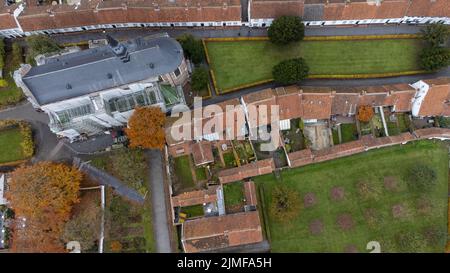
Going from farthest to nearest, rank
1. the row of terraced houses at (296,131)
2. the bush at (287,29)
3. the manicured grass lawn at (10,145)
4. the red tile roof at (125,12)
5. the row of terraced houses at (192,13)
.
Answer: the manicured grass lawn at (10,145), the row of terraced houses at (192,13), the red tile roof at (125,12), the bush at (287,29), the row of terraced houses at (296,131)

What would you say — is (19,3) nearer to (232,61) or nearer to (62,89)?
(62,89)

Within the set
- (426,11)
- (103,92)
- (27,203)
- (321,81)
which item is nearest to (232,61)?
(321,81)

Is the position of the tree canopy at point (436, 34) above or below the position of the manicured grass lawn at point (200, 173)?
above

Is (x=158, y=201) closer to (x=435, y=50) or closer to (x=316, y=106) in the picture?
(x=316, y=106)

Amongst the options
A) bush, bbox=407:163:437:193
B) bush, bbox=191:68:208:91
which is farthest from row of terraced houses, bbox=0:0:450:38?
bush, bbox=407:163:437:193

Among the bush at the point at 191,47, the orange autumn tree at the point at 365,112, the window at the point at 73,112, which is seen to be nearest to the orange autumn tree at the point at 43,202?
the window at the point at 73,112

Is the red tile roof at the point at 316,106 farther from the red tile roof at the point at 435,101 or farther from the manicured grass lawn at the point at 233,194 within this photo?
the manicured grass lawn at the point at 233,194
